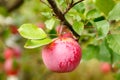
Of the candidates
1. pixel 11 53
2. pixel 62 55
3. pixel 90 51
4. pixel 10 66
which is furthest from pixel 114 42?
pixel 11 53

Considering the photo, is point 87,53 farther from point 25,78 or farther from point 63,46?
point 25,78

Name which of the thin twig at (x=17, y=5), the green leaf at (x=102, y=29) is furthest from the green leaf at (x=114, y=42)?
the thin twig at (x=17, y=5)

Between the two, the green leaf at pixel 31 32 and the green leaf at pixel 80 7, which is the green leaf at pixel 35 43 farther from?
the green leaf at pixel 80 7

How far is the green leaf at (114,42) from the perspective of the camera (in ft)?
2.72

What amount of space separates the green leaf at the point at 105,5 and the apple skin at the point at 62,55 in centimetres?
13

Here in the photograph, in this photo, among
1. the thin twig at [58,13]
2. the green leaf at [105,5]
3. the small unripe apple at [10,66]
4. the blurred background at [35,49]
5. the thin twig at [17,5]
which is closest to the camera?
the thin twig at [58,13]

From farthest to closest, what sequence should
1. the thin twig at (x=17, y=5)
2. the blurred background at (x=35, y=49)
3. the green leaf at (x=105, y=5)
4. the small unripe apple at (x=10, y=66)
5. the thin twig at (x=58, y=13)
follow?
the small unripe apple at (x=10, y=66), the thin twig at (x=17, y=5), the blurred background at (x=35, y=49), the green leaf at (x=105, y=5), the thin twig at (x=58, y=13)

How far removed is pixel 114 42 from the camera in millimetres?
849

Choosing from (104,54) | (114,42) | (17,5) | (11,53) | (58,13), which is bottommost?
(11,53)

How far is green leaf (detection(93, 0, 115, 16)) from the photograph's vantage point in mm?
854

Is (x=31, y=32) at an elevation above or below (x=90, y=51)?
above

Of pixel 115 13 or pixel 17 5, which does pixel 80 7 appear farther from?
pixel 17 5

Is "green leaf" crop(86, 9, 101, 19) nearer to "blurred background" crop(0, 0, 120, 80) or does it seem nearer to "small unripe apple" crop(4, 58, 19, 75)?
"blurred background" crop(0, 0, 120, 80)

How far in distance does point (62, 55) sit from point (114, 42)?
158 millimetres
